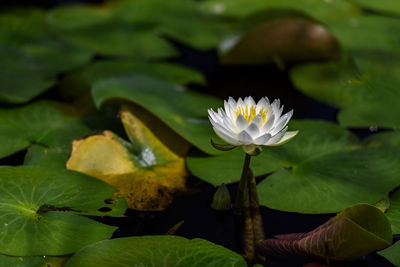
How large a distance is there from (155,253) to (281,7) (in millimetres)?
2280

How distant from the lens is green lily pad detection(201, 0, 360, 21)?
10.7 feet

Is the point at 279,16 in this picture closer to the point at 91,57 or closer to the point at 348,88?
the point at 348,88

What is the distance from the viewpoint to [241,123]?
142 cm

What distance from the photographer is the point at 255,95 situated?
2553mm

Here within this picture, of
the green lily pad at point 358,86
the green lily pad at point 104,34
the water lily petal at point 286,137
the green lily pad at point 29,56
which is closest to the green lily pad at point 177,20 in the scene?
the green lily pad at point 104,34

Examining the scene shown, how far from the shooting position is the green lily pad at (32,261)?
1.40 m

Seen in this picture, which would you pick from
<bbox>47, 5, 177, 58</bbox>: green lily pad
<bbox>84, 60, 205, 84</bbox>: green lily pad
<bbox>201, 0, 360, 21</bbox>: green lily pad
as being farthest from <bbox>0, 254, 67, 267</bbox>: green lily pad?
<bbox>201, 0, 360, 21</bbox>: green lily pad

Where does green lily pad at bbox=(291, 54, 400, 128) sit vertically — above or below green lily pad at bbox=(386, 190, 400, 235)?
above

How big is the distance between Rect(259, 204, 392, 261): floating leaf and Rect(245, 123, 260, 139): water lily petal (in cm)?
31

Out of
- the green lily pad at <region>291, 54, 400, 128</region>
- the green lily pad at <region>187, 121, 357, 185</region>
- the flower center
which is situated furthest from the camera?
the green lily pad at <region>291, 54, 400, 128</region>

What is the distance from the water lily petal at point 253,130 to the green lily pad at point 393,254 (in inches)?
19.0

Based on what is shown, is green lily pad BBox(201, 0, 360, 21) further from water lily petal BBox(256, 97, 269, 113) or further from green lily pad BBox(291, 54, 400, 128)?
water lily petal BBox(256, 97, 269, 113)

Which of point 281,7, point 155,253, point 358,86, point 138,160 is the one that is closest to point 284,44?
point 358,86

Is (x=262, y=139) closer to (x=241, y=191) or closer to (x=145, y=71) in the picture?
(x=241, y=191)
